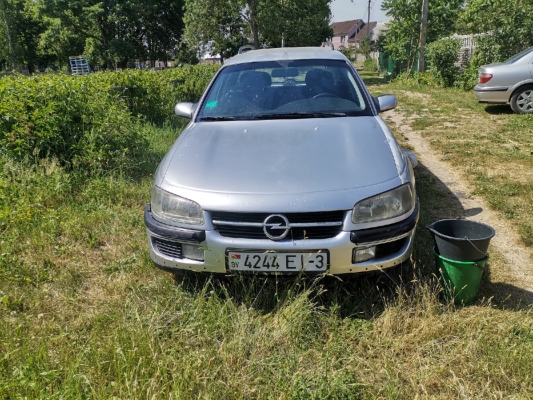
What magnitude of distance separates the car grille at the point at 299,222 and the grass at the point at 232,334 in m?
0.27

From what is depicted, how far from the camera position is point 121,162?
5062 mm

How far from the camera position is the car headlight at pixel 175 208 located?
2385mm

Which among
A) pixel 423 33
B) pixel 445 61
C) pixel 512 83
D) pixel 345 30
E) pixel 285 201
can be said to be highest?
pixel 345 30

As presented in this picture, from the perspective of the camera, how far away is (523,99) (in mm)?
8883

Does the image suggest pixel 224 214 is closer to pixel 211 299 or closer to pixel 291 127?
pixel 211 299

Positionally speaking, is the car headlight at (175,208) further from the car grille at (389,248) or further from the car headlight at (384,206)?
the car grille at (389,248)

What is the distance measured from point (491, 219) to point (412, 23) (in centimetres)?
1783

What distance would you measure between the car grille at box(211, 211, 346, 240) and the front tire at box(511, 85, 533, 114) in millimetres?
8589

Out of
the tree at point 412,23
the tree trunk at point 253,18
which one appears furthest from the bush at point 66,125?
the tree trunk at point 253,18

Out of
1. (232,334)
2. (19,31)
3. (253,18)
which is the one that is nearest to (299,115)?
(232,334)

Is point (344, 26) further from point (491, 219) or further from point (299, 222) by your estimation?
point (299, 222)

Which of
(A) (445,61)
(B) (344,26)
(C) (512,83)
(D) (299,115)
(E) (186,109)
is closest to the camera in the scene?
A: (D) (299,115)

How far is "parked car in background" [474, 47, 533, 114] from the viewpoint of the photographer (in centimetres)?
863

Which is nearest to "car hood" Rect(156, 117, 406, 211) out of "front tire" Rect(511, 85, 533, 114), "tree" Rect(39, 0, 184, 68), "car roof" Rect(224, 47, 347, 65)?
"car roof" Rect(224, 47, 347, 65)
